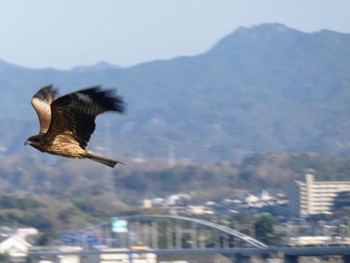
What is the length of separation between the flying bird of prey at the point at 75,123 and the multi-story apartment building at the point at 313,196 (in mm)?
56434

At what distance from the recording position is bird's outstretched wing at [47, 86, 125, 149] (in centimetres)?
1203

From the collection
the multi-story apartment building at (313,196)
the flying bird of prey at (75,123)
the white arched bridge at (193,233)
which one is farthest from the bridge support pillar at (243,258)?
the flying bird of prey at (75,123)

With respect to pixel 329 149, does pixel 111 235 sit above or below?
below

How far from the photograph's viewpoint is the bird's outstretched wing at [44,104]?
1354 cm

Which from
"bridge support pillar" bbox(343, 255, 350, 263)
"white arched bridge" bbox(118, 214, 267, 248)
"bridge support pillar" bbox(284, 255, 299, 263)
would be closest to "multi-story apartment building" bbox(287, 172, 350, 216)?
"white arched bridge" bbox(118, 214, 267, 248)

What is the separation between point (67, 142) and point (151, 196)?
71.5 metres

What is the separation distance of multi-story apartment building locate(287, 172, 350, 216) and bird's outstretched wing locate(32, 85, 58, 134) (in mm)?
54832

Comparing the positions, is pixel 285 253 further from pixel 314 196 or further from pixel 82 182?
pixel 82 182

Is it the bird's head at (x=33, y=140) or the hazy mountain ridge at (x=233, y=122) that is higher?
the hazy mountain ridge at (x=233, y=122)

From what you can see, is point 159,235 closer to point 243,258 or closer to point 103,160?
point 243,258

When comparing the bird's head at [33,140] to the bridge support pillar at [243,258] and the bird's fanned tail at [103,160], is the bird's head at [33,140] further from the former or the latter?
the bridge support pillar at [243,258]

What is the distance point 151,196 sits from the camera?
83.9 m

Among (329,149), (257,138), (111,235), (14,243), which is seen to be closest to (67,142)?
(14,243)

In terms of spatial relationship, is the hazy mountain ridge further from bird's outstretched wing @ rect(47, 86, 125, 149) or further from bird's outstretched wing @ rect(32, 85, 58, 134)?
bird's outstretched wing @ rect(47, 86, 125, 149)
